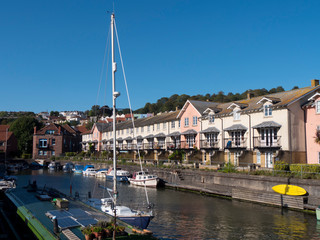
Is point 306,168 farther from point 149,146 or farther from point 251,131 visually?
point 149,146

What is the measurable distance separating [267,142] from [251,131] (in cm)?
278

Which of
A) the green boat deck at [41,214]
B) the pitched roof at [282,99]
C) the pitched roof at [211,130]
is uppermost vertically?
the pitched roof at [282,99]

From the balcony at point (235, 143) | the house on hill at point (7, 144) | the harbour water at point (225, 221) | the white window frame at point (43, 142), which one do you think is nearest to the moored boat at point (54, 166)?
the white window frame at point (43, 142)

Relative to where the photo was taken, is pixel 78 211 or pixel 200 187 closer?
pixel 78 211

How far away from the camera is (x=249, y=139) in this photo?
4000 cm

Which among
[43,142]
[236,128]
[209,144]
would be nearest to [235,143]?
[236,128]

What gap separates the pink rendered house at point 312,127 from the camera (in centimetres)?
3494

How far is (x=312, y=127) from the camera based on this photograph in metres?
35.8

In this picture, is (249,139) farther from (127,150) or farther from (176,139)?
(127,150)

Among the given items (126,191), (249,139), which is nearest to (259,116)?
(249,139)

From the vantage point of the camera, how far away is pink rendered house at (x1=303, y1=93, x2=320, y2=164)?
3494cm

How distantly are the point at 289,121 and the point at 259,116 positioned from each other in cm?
444

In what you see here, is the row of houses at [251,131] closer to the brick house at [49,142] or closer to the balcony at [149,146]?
the balcony at [149,146]

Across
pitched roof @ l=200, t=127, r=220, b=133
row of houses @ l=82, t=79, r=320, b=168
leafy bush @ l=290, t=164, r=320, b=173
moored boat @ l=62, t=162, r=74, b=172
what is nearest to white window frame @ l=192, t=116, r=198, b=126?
row of houses @ l=82, t=79, r=320, b=168
